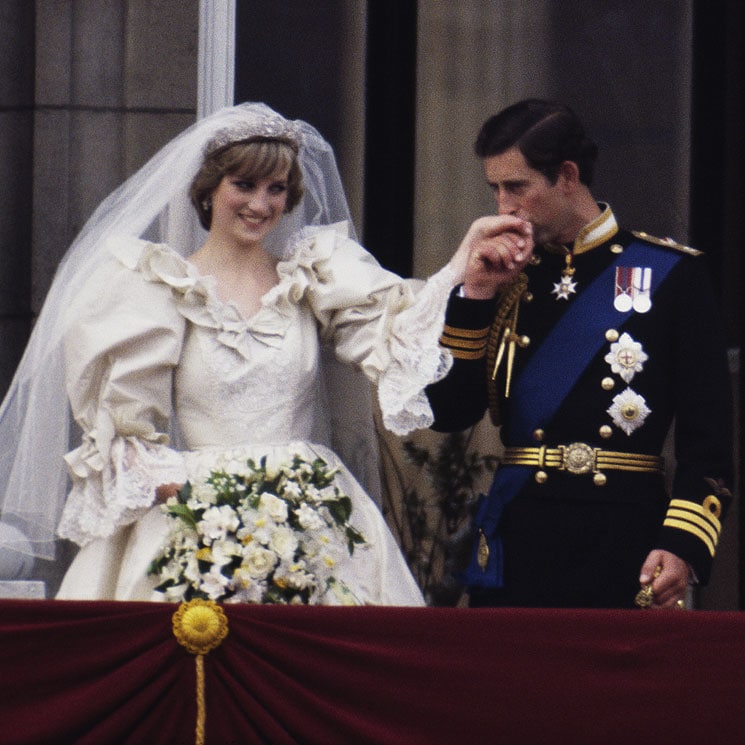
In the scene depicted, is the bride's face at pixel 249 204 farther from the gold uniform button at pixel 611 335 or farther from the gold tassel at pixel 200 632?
the gold tassel at pixel 200 632

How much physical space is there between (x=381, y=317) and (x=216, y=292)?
0.38 metres

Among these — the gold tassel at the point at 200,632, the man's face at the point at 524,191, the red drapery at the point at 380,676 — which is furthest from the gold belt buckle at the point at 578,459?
the gold tassel at the point at 200,632

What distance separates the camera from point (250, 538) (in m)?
3.58

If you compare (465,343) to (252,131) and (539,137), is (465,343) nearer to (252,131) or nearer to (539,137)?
(539,137)

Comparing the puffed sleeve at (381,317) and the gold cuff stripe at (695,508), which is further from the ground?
the puffed sleeve at (381,317)

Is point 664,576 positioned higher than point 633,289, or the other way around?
point 633,289

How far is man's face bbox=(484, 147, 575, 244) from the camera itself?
13.2 feet

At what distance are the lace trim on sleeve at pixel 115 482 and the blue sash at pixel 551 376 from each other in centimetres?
69

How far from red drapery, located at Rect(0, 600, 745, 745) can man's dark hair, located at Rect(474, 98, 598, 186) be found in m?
1.14

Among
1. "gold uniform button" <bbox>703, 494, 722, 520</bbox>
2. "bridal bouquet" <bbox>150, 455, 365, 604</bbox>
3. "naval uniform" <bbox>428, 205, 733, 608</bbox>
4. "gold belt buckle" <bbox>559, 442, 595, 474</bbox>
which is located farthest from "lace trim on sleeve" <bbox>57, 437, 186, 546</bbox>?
"gold uniform button" <bbox>703, 494, 722, 520</bbox>

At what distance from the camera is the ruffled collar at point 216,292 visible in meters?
4.23

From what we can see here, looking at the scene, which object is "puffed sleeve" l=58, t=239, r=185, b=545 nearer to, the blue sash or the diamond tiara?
the diamond tiara

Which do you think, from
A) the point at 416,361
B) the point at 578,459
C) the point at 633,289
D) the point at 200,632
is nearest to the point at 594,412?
the point at 578,459

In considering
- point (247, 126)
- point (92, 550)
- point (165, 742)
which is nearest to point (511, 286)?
point (247, 126)
